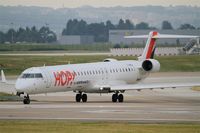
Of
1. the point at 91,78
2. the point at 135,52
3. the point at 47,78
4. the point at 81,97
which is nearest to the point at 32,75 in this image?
the point at 47,78

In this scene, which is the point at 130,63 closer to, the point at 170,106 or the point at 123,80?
the point at 123,80

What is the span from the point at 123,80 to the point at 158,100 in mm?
3124

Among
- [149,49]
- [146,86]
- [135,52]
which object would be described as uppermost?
[135,52]

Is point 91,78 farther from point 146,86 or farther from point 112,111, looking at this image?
point 112,111

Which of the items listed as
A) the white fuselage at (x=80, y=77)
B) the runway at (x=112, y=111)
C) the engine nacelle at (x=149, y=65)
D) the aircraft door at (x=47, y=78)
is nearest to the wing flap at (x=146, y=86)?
the white fuselage at (x=80, y=77)

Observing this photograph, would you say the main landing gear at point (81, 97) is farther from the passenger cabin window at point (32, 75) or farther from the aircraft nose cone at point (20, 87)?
the aircraft nose cone at point (20, 87)

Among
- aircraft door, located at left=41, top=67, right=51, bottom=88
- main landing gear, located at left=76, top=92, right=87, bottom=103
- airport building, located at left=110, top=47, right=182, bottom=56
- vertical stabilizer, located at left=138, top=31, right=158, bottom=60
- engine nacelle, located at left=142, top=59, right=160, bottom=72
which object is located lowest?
main landing gear, located at left=76, top=92, right=87, bottom=103

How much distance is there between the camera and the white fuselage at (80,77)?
49.9 meters

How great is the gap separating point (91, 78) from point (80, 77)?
1242mm

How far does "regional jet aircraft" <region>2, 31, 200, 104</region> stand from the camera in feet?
164

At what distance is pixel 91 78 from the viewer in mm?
53969

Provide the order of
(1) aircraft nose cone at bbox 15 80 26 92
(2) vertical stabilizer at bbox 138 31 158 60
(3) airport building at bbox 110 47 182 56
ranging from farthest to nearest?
(3) airport building at bbox 110 47 182 56
(2) vertical stabilizer at bbox 138 31 158 60
(1) aircraft nose cone at bbox 15 80 26 92

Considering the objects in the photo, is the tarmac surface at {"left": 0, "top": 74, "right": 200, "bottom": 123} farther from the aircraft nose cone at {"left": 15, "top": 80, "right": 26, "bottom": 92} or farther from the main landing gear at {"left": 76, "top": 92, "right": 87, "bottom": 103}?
the aircraft nose cone at {"left": 15, "top": 80, "right": 26, "bottom": 92}

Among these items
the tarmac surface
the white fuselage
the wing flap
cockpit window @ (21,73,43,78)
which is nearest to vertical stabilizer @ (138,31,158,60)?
the white fuselage
